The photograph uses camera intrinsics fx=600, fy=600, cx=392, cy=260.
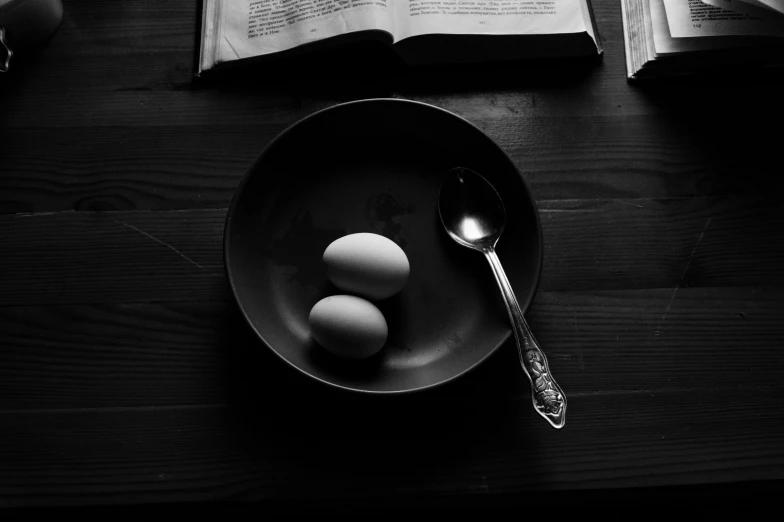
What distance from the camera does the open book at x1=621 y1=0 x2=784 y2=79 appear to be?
0.66 m

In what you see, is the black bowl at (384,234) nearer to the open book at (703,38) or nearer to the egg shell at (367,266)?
the egg shell at (367,266)

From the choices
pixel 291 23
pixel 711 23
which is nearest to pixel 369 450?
pixel 291 23

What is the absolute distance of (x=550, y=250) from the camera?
0.61 metres

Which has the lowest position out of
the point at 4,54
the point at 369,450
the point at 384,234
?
the point at 369,450

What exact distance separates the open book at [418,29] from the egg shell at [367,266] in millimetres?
253

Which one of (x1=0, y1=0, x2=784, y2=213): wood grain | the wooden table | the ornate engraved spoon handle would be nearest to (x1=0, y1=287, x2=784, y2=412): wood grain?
the wooden table

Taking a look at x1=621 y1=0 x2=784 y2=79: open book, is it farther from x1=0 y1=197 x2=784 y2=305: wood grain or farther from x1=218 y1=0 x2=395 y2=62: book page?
x1=218 y1=0 x2=395 y2=62: book page

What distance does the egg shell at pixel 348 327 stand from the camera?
51 cm

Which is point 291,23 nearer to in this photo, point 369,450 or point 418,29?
point 418,29

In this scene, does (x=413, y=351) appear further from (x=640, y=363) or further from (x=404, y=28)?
(x=404, y=28)

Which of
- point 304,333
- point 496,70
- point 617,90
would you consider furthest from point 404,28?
point 304,333

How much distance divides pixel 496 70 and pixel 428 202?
191 millimetres

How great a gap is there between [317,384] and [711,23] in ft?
1.89

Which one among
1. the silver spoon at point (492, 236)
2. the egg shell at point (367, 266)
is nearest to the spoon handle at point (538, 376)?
the silver spoon at point (492, 236)
